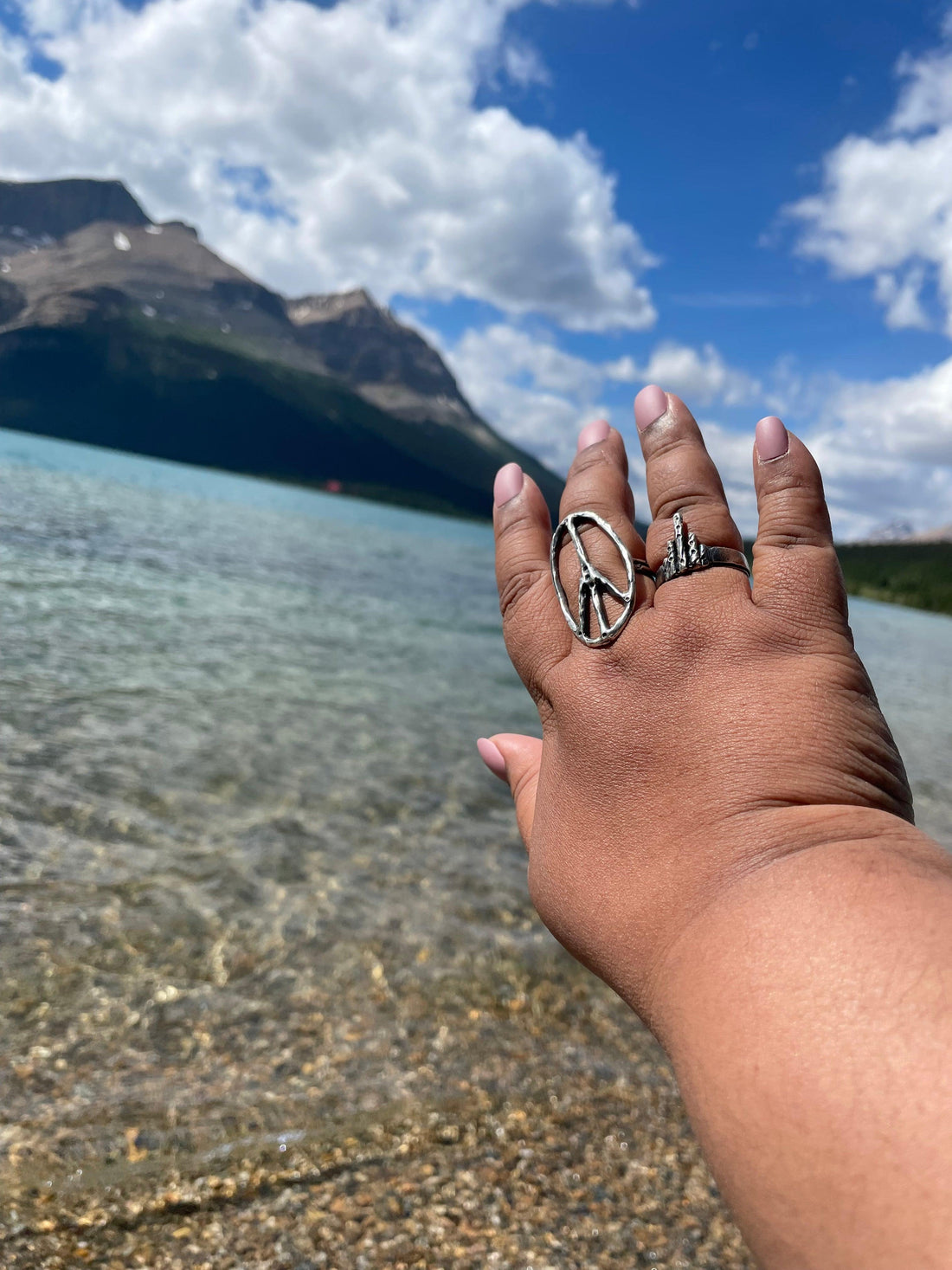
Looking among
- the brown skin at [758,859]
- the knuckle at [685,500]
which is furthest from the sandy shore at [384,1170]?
the knuckle at [685,500]

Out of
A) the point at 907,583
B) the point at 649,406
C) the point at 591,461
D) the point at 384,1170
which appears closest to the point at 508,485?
the point at 591,461

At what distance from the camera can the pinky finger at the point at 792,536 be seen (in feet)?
5.86

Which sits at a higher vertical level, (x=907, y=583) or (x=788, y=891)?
(x=907, y=583)

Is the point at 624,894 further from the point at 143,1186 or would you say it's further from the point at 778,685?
the point at 143,1186

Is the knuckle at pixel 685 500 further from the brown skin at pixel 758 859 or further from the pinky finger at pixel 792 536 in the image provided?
the pinky finger at pixel 792 536

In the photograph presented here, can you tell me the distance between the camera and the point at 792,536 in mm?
1922

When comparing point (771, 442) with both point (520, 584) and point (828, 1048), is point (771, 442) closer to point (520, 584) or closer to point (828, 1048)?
point (520, 584)

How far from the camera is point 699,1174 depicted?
3746 mm

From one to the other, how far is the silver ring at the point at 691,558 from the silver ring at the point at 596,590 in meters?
0.08

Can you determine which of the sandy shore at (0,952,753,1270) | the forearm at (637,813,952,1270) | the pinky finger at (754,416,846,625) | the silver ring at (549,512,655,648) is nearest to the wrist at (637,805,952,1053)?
the forearm at (637,813,952,1270)

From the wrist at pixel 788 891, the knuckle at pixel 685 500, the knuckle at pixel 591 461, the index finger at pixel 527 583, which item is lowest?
the wrist at pixel 788 891

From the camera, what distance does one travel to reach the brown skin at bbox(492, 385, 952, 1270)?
1024mm

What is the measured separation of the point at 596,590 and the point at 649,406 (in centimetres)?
64

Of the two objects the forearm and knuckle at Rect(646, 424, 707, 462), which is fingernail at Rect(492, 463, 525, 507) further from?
the forearm
